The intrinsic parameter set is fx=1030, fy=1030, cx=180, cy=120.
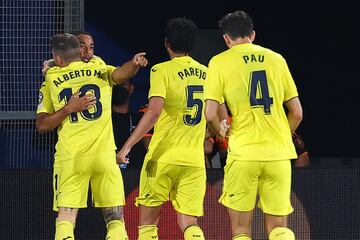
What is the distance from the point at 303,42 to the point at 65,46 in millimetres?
6373

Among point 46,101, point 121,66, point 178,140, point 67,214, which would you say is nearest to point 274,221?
point 178,140

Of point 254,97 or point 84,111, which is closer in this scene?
point 254,97

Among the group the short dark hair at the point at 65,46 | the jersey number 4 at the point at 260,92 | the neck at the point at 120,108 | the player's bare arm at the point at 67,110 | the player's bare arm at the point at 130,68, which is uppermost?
the short dark hair at the point at 65,46

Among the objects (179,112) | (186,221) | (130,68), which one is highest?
(130,68)

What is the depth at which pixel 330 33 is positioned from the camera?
13664 millimetres

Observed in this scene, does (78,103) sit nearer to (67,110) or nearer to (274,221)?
(67,110)

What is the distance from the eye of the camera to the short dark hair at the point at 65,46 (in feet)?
25.9

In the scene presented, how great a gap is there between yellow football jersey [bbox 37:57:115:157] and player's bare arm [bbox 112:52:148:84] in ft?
0.35

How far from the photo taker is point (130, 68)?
7.82m

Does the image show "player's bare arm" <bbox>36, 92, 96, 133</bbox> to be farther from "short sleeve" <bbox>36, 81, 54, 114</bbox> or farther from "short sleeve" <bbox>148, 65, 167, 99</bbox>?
"short sleeve" <bbox>148, 65, 167, 99</bbox>

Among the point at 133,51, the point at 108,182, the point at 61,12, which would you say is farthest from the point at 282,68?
the point at 133,51

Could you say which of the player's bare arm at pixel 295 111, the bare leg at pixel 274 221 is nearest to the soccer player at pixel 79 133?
the bare leg at pixel 274 221

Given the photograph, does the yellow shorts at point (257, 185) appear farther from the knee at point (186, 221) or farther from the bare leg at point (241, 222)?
the knee at point (186, 221)

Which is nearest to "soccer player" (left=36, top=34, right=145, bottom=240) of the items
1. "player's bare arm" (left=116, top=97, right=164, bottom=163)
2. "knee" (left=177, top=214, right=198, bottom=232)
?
"player's bare arm" (left=116, top=97, right=164, bottom=163)
